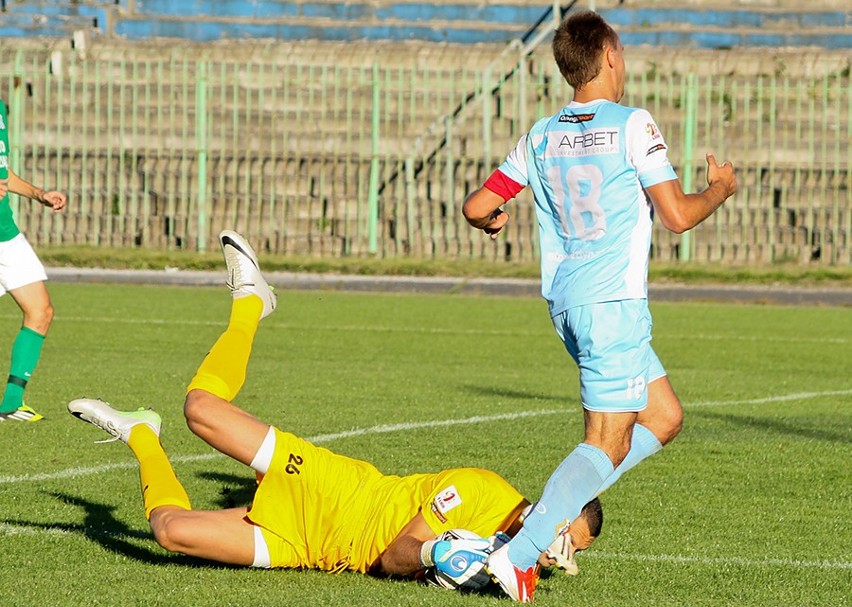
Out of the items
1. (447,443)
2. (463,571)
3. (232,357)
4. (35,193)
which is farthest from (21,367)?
(463,571)

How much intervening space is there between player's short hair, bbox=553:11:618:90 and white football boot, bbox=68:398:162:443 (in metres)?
2.18

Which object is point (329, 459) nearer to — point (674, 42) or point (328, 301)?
point (328, 301)

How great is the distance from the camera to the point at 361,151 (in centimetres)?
2364

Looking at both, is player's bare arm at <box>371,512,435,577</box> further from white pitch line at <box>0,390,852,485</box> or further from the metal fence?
the metal fence

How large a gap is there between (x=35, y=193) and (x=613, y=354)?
5466 mm

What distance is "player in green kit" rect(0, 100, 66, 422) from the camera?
944 centimetres

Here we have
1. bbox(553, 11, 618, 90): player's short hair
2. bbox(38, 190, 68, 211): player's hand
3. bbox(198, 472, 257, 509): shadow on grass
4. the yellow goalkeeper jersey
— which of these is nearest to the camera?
bbox(553, 11, 618, 90): player's short hair

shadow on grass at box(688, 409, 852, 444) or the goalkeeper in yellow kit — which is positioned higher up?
the goalkeeper in yellow kit

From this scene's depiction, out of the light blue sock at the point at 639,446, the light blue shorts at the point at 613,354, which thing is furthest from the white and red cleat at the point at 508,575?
the light blue sock at the point at 639,446

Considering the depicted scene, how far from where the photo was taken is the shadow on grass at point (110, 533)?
5.74 m

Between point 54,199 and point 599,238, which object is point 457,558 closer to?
point 599,238

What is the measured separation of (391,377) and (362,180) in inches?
498

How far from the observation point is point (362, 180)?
939 inches

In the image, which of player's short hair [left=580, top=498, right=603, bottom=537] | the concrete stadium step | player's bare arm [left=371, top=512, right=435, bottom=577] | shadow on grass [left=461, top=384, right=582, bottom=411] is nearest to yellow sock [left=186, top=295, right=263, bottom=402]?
player's bare arm [left=371, top=512, right=435, bottom=577]
